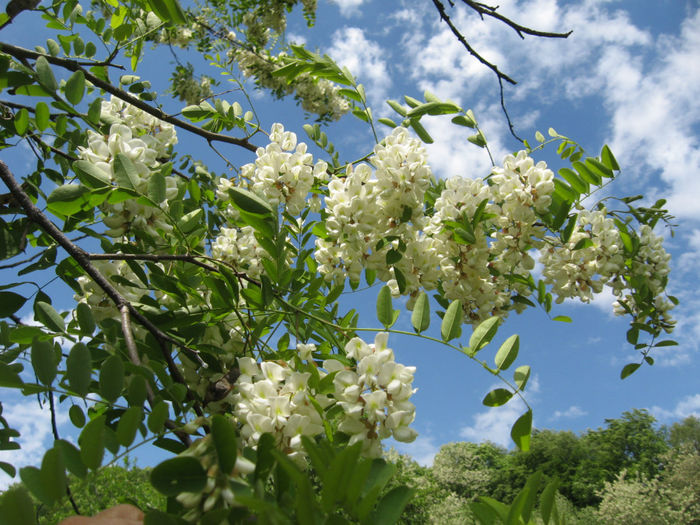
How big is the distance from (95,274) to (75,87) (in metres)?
0.45

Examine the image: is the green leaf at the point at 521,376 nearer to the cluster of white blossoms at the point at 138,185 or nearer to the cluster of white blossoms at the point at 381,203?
the cluster of white blossoms at the point at 381,203

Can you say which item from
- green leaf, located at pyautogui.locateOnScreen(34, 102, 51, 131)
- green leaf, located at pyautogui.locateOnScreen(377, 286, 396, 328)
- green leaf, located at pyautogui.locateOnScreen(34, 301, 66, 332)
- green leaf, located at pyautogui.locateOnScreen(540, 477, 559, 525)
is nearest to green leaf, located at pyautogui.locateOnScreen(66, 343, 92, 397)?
green leaf, located at pyautogui.locateOnScreen(34, 301, 66, 332)

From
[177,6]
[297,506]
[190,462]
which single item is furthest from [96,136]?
[297,506]

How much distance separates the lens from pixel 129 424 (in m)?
0.69

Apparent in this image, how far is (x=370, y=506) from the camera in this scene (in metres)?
0.62

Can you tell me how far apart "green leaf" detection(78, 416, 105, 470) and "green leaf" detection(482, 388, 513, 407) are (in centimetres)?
71

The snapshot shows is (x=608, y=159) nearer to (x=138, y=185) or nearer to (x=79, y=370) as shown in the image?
(x=138, y=185)

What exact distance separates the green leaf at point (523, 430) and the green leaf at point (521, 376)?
0.07 meters

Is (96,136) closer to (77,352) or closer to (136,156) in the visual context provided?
(136,156)

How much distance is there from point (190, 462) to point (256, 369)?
347 millimetres

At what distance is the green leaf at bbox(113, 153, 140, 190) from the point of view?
102 centimetres

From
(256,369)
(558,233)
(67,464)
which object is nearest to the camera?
(67,464)

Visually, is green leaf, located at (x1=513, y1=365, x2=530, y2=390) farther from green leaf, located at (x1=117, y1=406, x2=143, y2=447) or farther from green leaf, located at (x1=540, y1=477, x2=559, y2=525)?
green leaf, located at (x1=117, y1=406, x2=143, y2=447)

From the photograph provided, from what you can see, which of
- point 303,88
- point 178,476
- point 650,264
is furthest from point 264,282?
point 303,88
